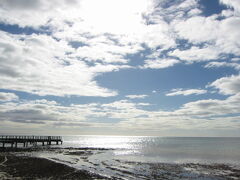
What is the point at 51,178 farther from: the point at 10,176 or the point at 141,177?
the point at 141,177

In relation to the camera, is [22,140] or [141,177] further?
[22,140]

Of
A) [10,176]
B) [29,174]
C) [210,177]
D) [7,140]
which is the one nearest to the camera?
[10,176]

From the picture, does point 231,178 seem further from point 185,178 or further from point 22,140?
point 22,140

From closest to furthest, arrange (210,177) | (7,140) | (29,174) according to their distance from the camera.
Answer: (29,174)
(210,177)
(7,140)

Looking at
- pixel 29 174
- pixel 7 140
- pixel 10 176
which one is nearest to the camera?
pixel 10 176

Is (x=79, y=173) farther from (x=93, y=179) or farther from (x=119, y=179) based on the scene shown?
(x=119, y=179)

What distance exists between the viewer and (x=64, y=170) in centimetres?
3356

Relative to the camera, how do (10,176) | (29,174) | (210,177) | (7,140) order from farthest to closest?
(7,140) → (210,177) → (29,174) → (10,176)

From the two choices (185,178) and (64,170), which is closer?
(185,178)

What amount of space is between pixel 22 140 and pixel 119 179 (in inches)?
2596

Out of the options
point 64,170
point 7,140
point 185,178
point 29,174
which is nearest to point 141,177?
point 185,178

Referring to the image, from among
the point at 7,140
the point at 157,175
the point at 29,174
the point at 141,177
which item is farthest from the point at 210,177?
the point at 7,140

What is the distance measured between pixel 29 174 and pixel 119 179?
11.8 m

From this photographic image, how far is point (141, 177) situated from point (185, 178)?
19.8 ft
